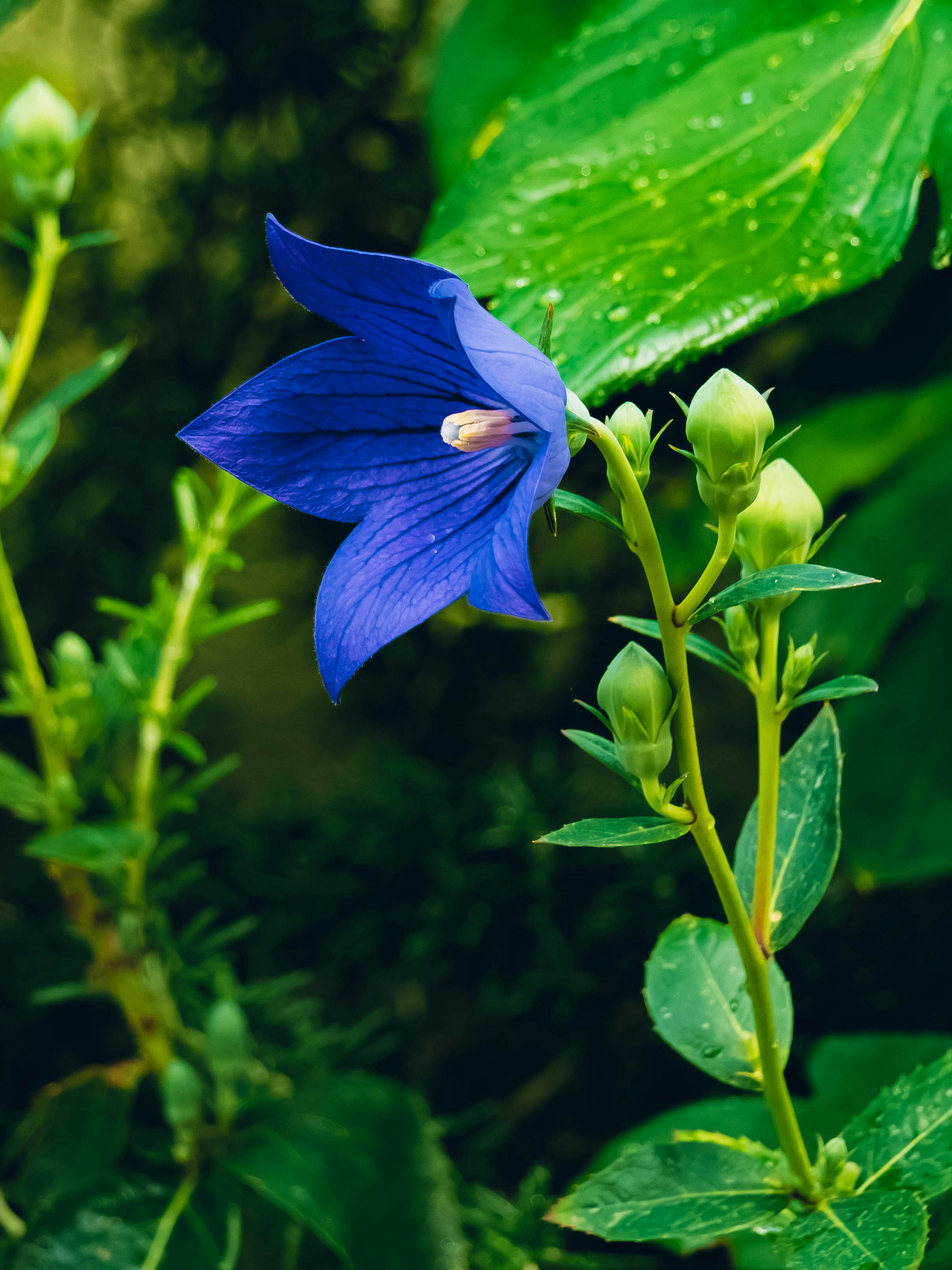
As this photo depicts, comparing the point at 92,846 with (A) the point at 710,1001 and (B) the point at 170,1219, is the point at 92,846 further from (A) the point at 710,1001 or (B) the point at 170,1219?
(A) the point at 710,1001

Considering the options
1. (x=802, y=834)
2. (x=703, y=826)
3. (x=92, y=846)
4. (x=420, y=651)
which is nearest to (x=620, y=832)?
(x=703, y=826)

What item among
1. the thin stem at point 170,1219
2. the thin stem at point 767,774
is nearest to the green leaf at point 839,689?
the thin stem at point 767,774

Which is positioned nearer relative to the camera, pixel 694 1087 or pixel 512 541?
pixel 512 541

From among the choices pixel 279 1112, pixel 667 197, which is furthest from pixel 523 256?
pixel 279 1112

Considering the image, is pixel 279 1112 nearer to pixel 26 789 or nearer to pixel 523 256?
pixel 26 789

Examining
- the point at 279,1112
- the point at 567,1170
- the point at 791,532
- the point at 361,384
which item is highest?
the point at 361,384

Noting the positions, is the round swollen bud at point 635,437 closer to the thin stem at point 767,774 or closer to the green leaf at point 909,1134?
the thin stem at point 767,774

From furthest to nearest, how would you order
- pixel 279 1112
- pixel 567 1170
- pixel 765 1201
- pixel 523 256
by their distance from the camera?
pixel 567 1170, pixel 279 1112, pixel 523 256, pixel 765 1201

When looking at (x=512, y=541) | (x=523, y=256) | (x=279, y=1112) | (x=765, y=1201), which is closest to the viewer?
(x=512, y=541)
